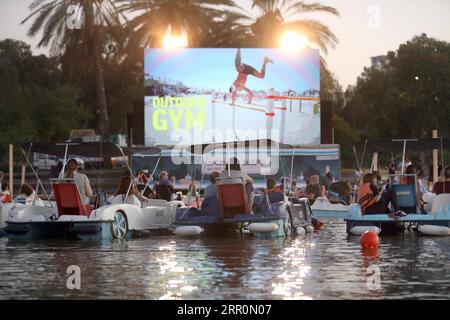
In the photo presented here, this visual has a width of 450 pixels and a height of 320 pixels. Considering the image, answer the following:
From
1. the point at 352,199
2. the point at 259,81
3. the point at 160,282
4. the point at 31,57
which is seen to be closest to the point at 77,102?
the point at 31,57

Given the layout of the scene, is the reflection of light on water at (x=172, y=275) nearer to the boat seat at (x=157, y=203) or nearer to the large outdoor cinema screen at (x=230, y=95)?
the boat seat at (x=157, y=203)

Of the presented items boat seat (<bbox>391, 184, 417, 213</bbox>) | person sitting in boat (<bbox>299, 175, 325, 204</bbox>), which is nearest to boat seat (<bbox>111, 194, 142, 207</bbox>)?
boat seat (<bbox>391, 184, 417, 213</bbox>)

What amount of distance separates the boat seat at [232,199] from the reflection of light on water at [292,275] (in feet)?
8.19

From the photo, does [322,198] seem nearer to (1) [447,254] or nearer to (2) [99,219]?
(2) [99,219]

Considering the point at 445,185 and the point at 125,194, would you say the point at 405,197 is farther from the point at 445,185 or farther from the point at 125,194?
the point at 125,194

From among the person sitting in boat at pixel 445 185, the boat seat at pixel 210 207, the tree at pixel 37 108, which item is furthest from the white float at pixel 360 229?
the tree at pixel 37 108

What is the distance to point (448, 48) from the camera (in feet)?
212

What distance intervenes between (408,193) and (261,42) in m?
35.8

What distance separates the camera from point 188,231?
21688mm

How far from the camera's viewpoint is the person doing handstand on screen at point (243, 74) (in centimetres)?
4953

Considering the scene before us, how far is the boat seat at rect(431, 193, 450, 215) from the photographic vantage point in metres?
21.7

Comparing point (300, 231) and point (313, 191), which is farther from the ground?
point (313, 191)

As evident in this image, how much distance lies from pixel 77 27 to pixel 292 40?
36.2 ft

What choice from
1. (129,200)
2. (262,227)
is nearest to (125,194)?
(129,200)
